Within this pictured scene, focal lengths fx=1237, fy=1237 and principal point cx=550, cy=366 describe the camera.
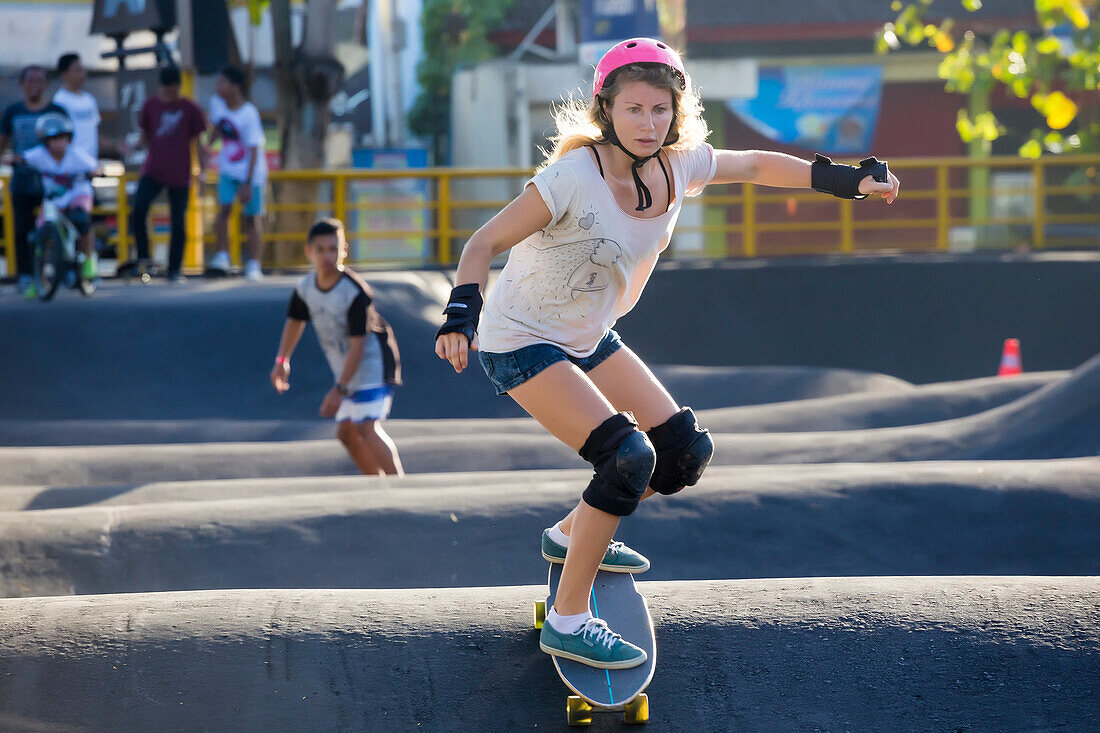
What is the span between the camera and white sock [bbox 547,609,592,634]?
3248mm

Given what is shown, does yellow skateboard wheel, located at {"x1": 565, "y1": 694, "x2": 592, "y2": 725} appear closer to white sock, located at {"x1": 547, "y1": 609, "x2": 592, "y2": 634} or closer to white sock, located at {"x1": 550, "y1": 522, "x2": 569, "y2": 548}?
white sock, located at {"x1": 547, "y1": 609, "x2": 592, "y2": 634}

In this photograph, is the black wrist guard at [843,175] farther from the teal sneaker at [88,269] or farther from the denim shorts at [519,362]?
the teal sneaker at [88,269]

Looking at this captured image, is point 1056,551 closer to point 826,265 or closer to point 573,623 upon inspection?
point 573,623

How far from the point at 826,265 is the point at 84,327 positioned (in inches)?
342

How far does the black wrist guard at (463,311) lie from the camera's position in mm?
2992

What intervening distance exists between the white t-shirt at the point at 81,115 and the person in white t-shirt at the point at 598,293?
8.63 m

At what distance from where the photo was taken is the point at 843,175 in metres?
3.68

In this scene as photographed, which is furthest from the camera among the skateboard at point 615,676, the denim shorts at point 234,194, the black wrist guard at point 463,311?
the denim shorts at point 234,194

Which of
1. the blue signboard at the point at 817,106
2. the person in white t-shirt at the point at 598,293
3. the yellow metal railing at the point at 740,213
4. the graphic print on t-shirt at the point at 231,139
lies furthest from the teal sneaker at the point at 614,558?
the blue signboard at the point at 817,106

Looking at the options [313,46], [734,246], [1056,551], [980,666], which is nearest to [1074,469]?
[1056,551]

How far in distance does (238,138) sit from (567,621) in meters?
9.39

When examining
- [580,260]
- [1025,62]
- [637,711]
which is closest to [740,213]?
[1025,62]

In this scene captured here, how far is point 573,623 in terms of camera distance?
10.7ft

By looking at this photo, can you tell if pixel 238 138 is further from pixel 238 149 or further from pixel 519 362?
pixel 519 362
